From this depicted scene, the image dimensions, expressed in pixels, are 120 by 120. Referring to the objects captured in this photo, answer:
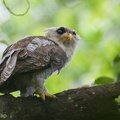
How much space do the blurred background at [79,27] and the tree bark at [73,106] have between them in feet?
10.0

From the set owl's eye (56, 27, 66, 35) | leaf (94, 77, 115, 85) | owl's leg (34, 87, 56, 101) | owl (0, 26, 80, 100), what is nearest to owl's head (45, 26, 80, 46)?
owl's eye (56, 27, 66, 35)

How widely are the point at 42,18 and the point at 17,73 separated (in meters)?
4.98

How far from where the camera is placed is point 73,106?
11.4 feet

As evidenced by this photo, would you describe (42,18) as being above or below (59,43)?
above

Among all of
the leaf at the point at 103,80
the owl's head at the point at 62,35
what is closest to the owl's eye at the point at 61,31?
the owl's head at the point at 62,35

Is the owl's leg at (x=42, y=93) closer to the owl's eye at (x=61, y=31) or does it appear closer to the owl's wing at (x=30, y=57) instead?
the owl's wing at (x=30, y=57)

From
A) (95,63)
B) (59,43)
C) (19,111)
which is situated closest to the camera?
(19,111)

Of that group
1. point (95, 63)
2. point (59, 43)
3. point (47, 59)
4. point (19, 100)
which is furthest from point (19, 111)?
point (95, 63)

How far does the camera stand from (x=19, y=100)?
357cm

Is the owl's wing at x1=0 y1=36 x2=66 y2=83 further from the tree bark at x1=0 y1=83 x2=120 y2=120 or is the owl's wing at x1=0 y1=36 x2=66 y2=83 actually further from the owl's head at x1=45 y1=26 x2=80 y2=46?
the owl's head at x1=45 y1=26 x2=80 y2=46

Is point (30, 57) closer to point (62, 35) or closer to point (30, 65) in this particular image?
point (30, 65)

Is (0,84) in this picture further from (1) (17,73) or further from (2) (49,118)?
(2) (49,118)

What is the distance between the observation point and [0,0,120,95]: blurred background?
23.4 ft

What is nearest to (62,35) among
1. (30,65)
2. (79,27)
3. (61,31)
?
(61,31)
